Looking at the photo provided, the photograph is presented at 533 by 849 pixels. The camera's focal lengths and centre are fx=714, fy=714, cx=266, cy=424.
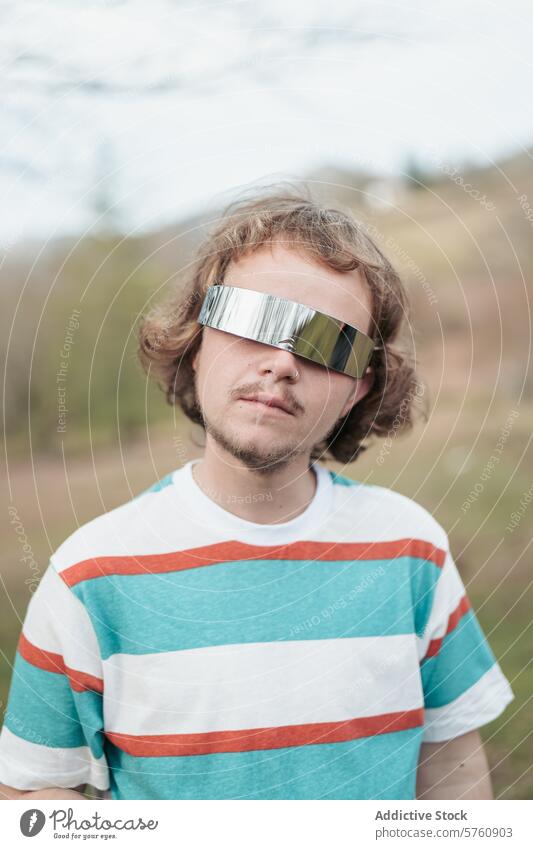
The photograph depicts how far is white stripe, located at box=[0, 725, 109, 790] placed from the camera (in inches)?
35.1

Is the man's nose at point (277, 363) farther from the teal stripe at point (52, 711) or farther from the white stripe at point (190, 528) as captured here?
the teal stripe at point (52, 711)

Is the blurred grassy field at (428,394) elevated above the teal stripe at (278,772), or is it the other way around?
the blurred grassy field at (428,394)

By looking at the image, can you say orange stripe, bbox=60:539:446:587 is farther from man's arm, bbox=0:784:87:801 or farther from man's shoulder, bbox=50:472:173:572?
man's arm, bbox=0:784:87:801

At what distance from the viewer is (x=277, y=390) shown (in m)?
0.90

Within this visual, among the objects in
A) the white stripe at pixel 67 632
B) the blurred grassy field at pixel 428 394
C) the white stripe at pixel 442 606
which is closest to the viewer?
the white stripe at pixel 67 632

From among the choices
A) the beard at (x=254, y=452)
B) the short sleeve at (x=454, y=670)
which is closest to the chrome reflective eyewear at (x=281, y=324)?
the beard at (x=254, y=452)

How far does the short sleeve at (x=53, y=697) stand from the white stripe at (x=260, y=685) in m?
0.03

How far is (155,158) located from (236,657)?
2.36 ft

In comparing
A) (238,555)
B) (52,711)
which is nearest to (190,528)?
(238,555)

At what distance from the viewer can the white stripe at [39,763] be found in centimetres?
89

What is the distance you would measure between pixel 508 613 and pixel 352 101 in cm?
105

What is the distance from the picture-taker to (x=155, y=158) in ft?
3.47
